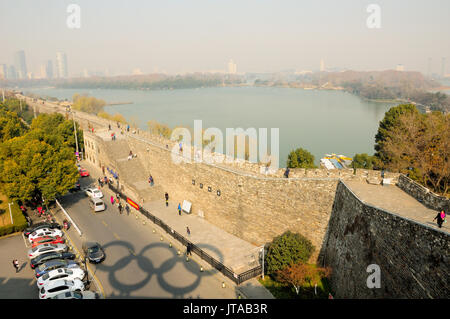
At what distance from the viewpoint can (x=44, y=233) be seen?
1817 centimetres

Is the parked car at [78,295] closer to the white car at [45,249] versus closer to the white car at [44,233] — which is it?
the white car at [45,249]

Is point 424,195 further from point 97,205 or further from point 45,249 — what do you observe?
point 97,205

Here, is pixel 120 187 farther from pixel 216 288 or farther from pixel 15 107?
pixel 15 107

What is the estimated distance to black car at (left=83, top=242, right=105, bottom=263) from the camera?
1606 cm

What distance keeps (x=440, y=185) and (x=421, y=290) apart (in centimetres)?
1113

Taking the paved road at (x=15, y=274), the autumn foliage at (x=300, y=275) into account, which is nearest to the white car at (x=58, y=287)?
the paved road at (x=15, y=274)

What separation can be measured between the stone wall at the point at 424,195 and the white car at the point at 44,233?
59.9ft

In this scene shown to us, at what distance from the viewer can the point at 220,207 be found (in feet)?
66.2

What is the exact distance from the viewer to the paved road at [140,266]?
14.2 meters

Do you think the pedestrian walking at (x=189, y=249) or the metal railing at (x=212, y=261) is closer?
the metal railing at (x=212, y=261)

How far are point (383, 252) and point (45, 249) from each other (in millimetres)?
15799

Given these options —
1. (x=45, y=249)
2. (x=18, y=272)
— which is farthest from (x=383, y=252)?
(x=18, y=272)

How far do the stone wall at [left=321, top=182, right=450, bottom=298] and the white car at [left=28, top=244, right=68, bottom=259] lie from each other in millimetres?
13797
